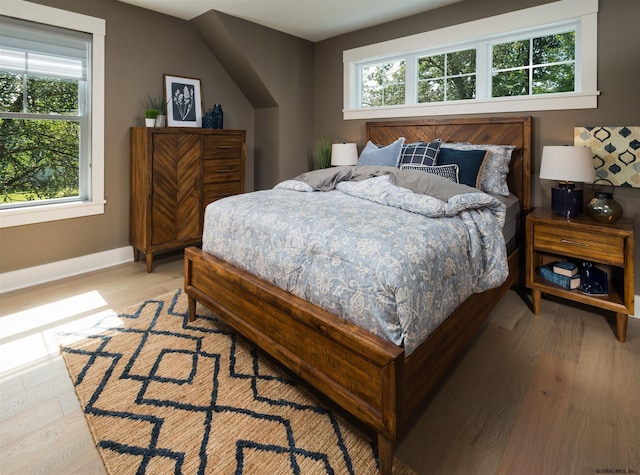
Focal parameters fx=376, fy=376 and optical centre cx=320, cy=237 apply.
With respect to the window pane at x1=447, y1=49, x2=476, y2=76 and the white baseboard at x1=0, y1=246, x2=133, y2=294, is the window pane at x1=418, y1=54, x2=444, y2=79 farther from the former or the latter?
the white baseboard at x1=0, y1=246, x2=133, y2=294

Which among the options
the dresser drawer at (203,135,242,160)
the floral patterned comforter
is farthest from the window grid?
the dresser drawer at (203,135,242,160)

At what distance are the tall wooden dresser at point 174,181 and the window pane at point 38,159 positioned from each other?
0.50 meters

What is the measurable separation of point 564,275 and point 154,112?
12.1ft

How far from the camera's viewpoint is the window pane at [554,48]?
117 inches

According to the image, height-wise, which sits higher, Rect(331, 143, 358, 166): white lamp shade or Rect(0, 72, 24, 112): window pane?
Rect(0, 72, 24, 112): window pane

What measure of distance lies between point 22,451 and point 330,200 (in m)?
1.83

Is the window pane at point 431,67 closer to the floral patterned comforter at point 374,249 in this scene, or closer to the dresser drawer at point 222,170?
the floral patterned comforter at point 374,249

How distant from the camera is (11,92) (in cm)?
300

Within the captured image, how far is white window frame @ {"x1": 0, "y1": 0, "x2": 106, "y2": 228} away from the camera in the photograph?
2.98m

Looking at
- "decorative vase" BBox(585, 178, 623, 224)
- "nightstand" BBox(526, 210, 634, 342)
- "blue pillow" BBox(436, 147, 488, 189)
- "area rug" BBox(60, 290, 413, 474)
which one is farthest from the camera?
"blue pillow" BBox(436, 147, 488, 189)

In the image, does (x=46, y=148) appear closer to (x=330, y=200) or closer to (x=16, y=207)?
(x=16, y=207)

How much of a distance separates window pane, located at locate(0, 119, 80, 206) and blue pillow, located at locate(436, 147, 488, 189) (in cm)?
330

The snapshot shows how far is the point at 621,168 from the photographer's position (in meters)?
2.64

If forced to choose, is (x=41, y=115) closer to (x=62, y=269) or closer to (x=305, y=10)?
(x=62, y=269)
